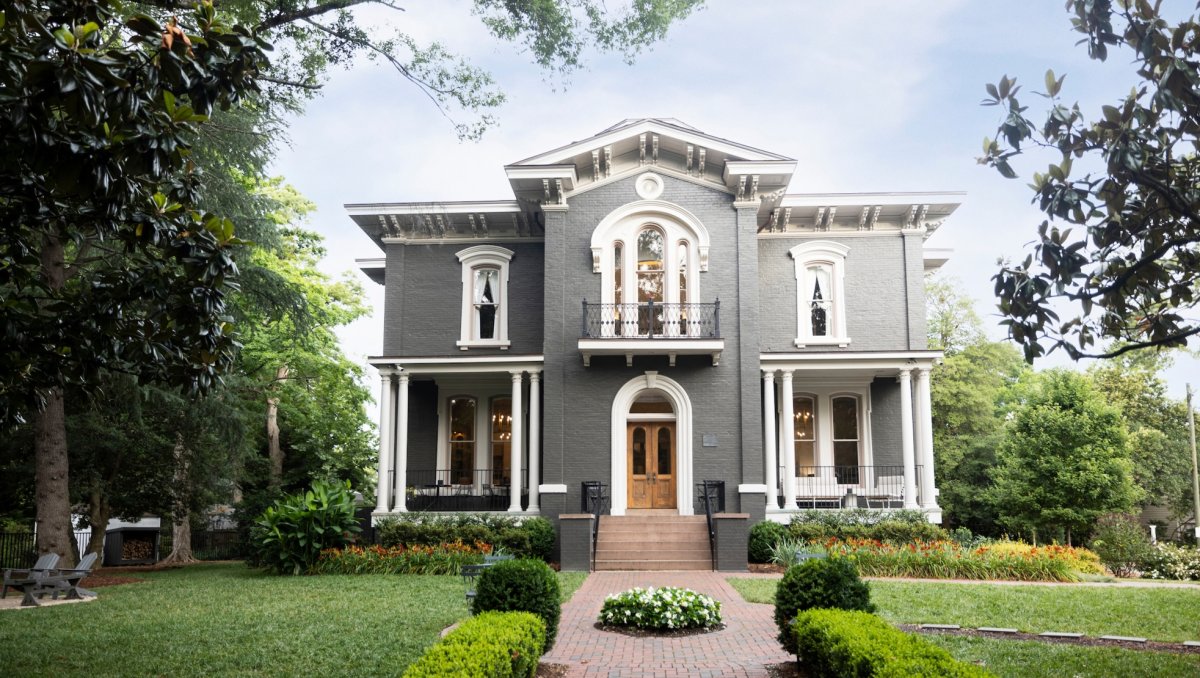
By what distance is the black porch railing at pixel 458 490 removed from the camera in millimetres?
21312

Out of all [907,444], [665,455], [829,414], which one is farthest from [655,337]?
[907,444]

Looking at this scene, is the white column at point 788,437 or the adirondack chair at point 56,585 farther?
the white column at point 788,437

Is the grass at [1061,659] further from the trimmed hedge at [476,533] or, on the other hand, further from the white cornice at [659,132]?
the white cornice at [659,132]

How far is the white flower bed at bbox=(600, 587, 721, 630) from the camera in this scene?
10008mm

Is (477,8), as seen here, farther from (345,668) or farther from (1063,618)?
(1063,618)

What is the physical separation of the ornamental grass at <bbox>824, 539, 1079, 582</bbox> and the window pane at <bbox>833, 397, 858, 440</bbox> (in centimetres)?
549

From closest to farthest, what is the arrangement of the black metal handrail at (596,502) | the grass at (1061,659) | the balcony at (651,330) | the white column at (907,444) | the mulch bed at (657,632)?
the grass at (1061,659)
the mulch bed at (657,632)
the black metal handrail at (596,502)
the balcony at (651,330)
the white column at (907,444)

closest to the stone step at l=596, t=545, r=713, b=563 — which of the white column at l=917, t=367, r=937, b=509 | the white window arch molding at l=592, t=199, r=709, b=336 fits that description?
the white window arch molding at l=592, t=199, r=709, b=336

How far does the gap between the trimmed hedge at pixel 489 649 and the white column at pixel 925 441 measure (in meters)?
14.2

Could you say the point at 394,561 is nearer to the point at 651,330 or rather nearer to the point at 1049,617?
the point at 651,330

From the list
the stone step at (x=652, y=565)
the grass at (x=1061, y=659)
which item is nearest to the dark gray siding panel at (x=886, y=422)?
the stone step at (x=652, y=565)

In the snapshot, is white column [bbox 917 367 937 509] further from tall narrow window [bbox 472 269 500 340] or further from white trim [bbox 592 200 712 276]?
tall narrow window [bbox 472 269 500 340]

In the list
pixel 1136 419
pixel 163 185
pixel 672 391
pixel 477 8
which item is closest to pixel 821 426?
pixel 672 391

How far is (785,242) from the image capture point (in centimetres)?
2175
